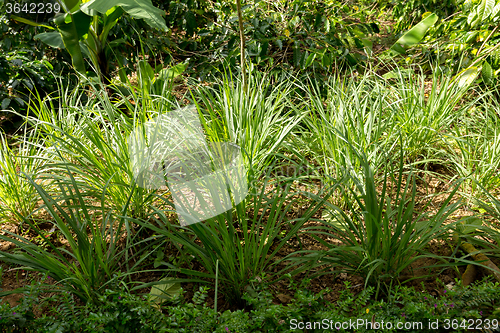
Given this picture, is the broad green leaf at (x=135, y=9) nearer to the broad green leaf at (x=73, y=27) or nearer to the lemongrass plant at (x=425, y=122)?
the broad green leaf at (x=73, y=27)

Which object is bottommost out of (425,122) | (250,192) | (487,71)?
(250,192)

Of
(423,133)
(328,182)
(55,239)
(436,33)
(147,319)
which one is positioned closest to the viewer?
(147,319)

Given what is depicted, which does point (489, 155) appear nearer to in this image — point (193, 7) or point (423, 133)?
point (423, 133)

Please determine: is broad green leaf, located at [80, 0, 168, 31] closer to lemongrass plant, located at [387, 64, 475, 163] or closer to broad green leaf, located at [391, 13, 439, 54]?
lemongrass plant, located at [387, 64, 475, 163]

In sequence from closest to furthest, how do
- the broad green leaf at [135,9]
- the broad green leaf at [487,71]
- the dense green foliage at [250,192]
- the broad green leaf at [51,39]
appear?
the dense green foliage at [250,192] < the broad green leaf at [135,9] < the broad green leaf at [51,39] < the broad green leaf at [487,71]

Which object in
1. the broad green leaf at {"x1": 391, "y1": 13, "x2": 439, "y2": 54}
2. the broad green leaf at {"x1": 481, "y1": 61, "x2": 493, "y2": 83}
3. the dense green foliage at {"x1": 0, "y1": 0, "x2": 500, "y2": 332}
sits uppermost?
the broad green leaf at {"x1": 391, "y1": 13, "x2": 439, "y2": 54}

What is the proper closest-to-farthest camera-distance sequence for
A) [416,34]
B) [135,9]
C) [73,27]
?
1. [135,9]
2. [73,27]
3. [416,34]

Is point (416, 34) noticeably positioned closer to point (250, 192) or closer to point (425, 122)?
point (425, 122)

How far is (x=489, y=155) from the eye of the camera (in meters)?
2.17

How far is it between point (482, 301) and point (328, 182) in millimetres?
1028

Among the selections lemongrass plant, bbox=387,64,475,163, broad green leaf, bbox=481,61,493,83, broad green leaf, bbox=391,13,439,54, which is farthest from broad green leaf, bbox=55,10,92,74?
broad green leaf, bbox=481,61,493,83

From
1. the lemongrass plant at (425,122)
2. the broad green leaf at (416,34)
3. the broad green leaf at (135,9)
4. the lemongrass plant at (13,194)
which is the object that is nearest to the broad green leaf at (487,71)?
the lemongrass plant at (425,122)

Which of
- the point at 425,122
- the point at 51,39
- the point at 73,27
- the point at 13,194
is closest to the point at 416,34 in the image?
the point at 425,122

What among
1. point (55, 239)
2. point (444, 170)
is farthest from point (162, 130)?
point (444, 170)
